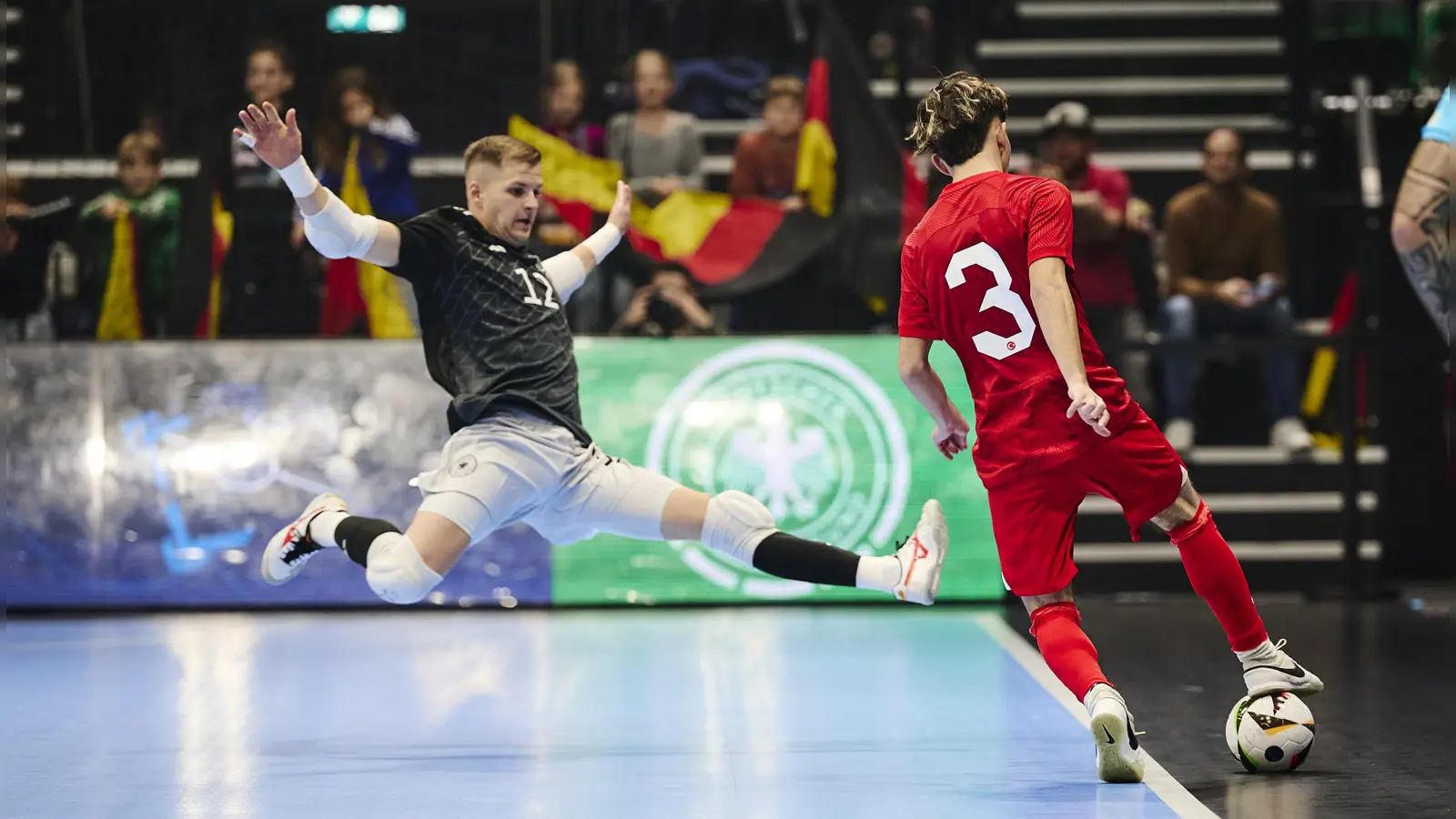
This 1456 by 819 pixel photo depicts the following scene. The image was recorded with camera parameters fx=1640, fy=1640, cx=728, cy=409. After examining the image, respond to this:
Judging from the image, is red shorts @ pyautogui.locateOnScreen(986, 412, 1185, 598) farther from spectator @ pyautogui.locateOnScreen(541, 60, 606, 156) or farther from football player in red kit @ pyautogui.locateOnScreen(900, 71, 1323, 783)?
spectator @ pyautogui.locateOnScreen(541, 60, 606, 156)

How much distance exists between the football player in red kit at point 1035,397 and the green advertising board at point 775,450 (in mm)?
3808

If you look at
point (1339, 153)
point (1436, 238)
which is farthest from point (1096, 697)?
point (1339, 153)

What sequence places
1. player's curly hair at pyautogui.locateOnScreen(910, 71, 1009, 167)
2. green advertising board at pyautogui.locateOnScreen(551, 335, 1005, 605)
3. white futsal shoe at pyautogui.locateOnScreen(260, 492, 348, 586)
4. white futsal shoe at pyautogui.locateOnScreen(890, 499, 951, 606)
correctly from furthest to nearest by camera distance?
1. green advertising board at pyautogui.locateOnScreen(551, 335, 1005, 605)
2. white futsal shoe at pyautogui.locateOnScreen(260, 492, 348, 586)
3. white futsal shoe at pyautogui.locateOnScreen(890, 499, 951, 606)
4. player's curly hair at pyautogui.locateOnScreen(910, 71, 1009, 167)

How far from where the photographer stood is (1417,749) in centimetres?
502

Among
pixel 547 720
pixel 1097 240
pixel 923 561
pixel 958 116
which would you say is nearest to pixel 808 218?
pixel 1097 240

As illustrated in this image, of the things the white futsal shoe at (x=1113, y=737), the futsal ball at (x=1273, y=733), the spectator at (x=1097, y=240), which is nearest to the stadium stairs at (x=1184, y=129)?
the spectator at (x=1097, y=240)

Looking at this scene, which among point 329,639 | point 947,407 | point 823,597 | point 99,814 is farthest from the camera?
point 823,597

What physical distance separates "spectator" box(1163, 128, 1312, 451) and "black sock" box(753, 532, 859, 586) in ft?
14.0

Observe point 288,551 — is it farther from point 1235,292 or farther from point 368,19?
point 1235,292

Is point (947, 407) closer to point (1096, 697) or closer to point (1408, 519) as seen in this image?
point (1096, 697)

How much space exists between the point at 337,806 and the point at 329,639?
3.36 meters

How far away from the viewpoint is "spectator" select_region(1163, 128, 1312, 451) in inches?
352

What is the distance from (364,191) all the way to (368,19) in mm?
1002

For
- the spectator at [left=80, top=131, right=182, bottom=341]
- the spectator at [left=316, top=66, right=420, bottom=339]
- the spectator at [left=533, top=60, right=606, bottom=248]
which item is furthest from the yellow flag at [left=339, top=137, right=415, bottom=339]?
the spectator at [left=80, top=131, right=182, bottom=341]
